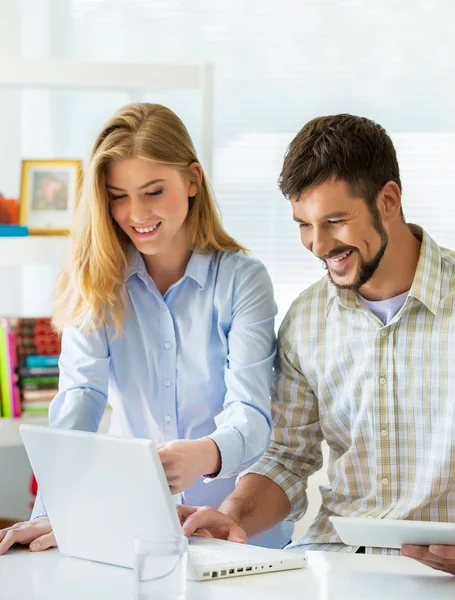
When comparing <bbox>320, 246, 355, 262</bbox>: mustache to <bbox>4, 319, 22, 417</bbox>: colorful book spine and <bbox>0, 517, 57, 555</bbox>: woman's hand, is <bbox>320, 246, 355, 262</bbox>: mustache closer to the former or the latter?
<bbox>0, 517, 57, 555</bbox>: woman's hand

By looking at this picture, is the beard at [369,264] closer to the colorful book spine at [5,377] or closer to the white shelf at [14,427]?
the white shelf at [14,427]

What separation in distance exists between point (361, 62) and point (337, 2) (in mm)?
237

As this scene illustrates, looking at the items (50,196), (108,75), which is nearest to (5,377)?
(50,196)

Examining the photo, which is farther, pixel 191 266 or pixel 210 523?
pixel 191 266

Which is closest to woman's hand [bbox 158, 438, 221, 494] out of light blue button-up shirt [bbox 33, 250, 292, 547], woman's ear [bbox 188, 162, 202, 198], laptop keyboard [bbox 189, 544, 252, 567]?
laptop keyboard [bbox 189, 544, 252, 567]

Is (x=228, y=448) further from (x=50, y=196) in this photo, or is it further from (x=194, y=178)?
(x=50, y=196)

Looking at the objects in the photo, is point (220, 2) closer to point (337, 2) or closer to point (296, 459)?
point (337, 2)

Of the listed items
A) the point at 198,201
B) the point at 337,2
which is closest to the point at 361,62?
the point at 337,2

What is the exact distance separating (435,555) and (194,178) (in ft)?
3.17

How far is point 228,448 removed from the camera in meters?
1.73

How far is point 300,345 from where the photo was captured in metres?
1.97

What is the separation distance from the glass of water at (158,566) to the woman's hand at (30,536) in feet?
1.30

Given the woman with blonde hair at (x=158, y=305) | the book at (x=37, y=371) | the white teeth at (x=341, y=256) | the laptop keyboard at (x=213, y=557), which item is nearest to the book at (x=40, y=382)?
the book at (x=37, y=371)

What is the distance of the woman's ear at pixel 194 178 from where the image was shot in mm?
2008
